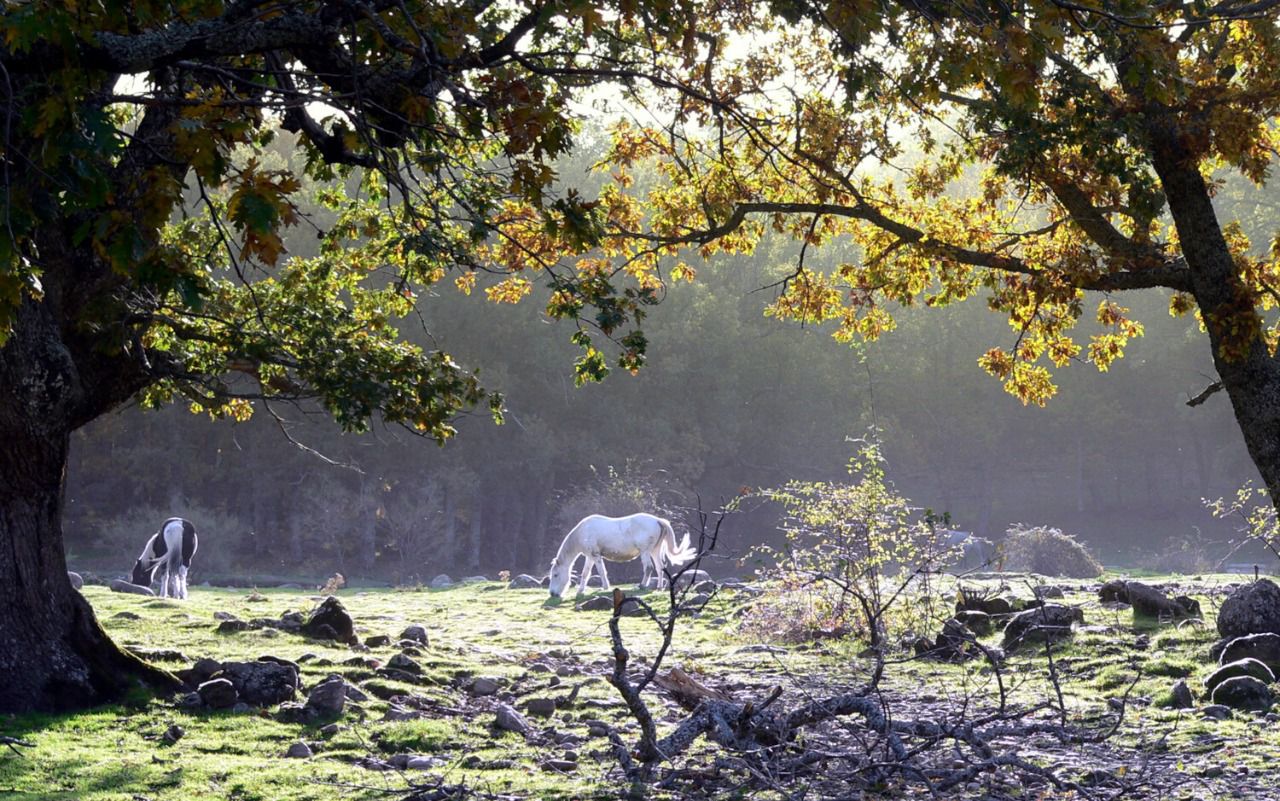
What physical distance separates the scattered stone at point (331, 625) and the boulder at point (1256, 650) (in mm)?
8511

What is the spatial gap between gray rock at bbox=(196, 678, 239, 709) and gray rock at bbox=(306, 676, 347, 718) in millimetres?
591

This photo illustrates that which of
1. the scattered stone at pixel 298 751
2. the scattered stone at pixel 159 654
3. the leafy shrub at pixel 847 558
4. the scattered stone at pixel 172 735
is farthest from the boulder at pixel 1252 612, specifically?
the scattered stone at pixel 159 654

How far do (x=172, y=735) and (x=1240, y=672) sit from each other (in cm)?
821

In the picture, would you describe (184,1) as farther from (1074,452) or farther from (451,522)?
(1074,452)

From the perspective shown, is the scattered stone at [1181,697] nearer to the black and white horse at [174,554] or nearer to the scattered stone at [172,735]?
the scattered stone at [172,735]

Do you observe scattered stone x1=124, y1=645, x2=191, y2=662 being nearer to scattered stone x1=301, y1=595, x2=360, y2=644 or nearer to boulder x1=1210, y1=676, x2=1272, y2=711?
scattered stone x1=301, y1=595, x2=360, y2=644

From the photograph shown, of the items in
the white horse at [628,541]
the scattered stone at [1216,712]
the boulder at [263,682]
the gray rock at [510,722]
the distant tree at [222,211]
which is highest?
the distant tree at [222,211]

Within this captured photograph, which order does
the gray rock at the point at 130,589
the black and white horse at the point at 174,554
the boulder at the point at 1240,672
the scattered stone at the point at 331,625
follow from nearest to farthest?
the boulder at the point at 1240,672 < the scattered stone at the point at 331,625 < the gray rock at the point at 130,589 < the black and white horse at the point at 174,554

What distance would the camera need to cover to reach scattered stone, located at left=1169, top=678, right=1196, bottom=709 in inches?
386

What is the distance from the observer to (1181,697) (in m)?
9.86

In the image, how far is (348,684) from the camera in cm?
1062

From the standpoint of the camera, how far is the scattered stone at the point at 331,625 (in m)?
13.5

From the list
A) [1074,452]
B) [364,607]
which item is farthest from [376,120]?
[1074,452]

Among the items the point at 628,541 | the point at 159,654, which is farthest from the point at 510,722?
the point at 628,541
